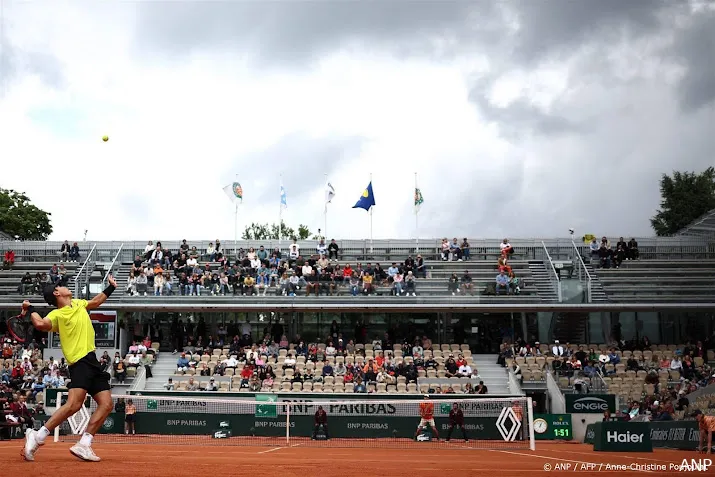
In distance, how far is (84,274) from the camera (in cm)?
4369

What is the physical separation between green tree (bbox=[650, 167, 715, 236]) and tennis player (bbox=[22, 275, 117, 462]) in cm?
7569

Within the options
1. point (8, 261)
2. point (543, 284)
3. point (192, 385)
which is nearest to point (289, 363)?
point (192, 385)

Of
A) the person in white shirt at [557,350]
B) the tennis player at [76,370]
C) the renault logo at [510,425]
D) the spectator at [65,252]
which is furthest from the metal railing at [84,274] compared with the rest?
the tennis player at [76,370]

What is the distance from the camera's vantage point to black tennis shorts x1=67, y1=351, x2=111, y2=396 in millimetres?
11555

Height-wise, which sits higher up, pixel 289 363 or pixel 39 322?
pixel 39 322

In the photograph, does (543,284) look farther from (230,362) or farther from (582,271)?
(230,362)

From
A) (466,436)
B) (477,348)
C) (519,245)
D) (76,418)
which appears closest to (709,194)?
(519,245)

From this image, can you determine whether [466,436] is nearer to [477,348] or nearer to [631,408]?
[631,408]

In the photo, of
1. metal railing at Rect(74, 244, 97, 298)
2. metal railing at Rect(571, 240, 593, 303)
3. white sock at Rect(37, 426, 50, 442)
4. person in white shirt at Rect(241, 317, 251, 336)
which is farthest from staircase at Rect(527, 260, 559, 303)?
white sock at Rect(37, 426, 50, 442)

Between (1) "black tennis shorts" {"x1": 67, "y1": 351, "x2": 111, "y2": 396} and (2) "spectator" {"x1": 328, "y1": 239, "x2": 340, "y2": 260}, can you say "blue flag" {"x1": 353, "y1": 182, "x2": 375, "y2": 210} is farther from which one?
(1) "black tennis shorts" {"x1": 67, "y1": 351, "x2": 111, "y2": 396}

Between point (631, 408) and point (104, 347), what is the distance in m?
23.9

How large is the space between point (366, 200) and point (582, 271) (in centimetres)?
1251

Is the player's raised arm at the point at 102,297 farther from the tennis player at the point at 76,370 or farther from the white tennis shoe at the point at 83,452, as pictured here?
the white tennis shoe at the point at 83,452

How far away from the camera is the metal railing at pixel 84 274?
4247cm
